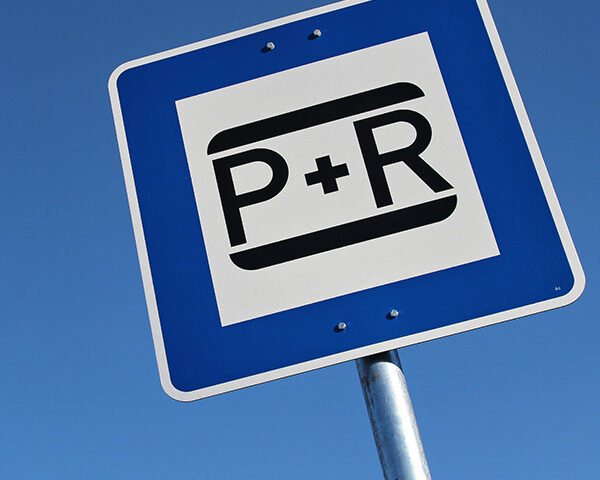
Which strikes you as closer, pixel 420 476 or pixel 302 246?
pixel 420 476

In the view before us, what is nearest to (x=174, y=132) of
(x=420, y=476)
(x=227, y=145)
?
(x=227, y=145)

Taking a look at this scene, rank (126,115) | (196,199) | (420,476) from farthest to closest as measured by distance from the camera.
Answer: (126,115), (196,199), (420,476)

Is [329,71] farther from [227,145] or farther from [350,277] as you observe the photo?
[350,277]

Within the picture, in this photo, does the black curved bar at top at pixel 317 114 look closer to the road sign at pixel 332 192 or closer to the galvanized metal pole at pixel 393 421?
the road sign at pixel 332 192

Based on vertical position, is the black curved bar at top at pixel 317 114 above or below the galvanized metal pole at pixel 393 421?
above

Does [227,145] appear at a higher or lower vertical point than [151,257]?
higher

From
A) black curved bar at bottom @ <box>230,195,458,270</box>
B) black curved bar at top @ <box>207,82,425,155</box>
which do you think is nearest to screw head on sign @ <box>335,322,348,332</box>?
black curved bar at bottom @ <box>230,195,458,270</box>

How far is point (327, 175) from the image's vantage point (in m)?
1.13

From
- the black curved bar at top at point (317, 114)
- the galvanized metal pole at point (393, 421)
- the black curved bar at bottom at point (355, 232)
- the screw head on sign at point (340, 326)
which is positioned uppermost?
the black curved bar at top at point (317, 114)

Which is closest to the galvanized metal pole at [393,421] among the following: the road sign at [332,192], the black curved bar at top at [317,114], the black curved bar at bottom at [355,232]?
the road sign at [332,192]

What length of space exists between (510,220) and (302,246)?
1.05ft

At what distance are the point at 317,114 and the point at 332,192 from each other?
0.53ft

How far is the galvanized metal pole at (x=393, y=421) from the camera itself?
0.87 meters

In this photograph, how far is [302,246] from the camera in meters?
1.09
